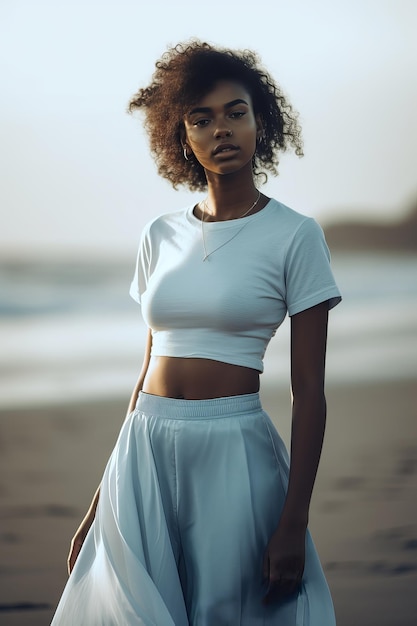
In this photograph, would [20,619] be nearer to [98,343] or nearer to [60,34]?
[98,343]

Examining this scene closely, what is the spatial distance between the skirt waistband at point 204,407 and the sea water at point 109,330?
181 cm

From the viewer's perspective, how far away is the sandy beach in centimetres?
287

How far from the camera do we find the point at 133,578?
4.66 feet

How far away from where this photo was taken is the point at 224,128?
A: 1537 millimetres

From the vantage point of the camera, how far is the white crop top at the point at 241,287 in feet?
4.85

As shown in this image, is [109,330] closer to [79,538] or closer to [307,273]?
[79,538]

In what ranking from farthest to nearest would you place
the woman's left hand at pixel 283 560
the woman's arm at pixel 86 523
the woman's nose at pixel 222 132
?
the woman's arm at pixel 86 523
the woman's nose at pixel 222 132
the woman's left hand at pixel 283 560

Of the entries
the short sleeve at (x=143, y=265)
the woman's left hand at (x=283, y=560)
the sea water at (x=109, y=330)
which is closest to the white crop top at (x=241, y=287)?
the short sleeve at (x=143, y=265)

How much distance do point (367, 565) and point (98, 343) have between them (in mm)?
1141

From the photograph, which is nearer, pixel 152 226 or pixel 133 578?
pixel 133 578

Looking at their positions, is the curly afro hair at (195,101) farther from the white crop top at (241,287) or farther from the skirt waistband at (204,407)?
the skirt waistband at (204,407)

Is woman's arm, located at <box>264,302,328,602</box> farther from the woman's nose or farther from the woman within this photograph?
the woman's nose

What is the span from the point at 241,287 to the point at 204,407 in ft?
0.62

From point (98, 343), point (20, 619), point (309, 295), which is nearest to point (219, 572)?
point (309, 295)
